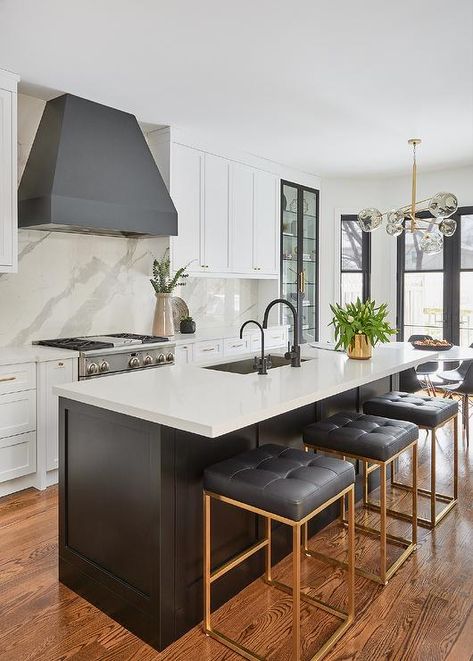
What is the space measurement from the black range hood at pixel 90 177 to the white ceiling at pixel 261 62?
0.15 meters

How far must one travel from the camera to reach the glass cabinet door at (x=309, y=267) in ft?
20.8

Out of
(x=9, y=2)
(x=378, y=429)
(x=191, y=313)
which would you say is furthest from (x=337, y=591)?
(x=191, y=313)

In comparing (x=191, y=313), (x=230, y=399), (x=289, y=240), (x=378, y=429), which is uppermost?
(x=289, y=240)

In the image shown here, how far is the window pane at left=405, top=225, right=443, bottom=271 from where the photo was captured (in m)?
6.43

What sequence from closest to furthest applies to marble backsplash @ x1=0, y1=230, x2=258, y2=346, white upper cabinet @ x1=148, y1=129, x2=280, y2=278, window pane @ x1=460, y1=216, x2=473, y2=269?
marble backsplash @ x1=0, y1=230, x2=258, y2=346 → white upper cabinet @ x1=148, y1=129, x2=280, y2=278 → window pane @ x1=460, y1=216, x2=473, y2=269

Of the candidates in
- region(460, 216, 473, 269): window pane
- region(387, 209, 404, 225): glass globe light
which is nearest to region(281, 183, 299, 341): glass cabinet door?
region(387, 209, 404, 225): glass globe light

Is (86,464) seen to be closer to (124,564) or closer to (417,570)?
(124,564)

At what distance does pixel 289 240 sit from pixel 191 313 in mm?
1570

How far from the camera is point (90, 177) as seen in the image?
3.76 m

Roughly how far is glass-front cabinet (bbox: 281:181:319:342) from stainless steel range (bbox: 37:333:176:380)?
2.26 metres

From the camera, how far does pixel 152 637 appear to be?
1.92 m

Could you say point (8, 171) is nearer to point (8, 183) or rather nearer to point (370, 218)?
point (8, 183)

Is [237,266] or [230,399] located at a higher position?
[237,266]

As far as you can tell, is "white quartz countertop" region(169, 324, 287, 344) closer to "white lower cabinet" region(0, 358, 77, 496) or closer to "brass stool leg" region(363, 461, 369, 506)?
"white lower cabinet" region(0, 358, 77, 496)
